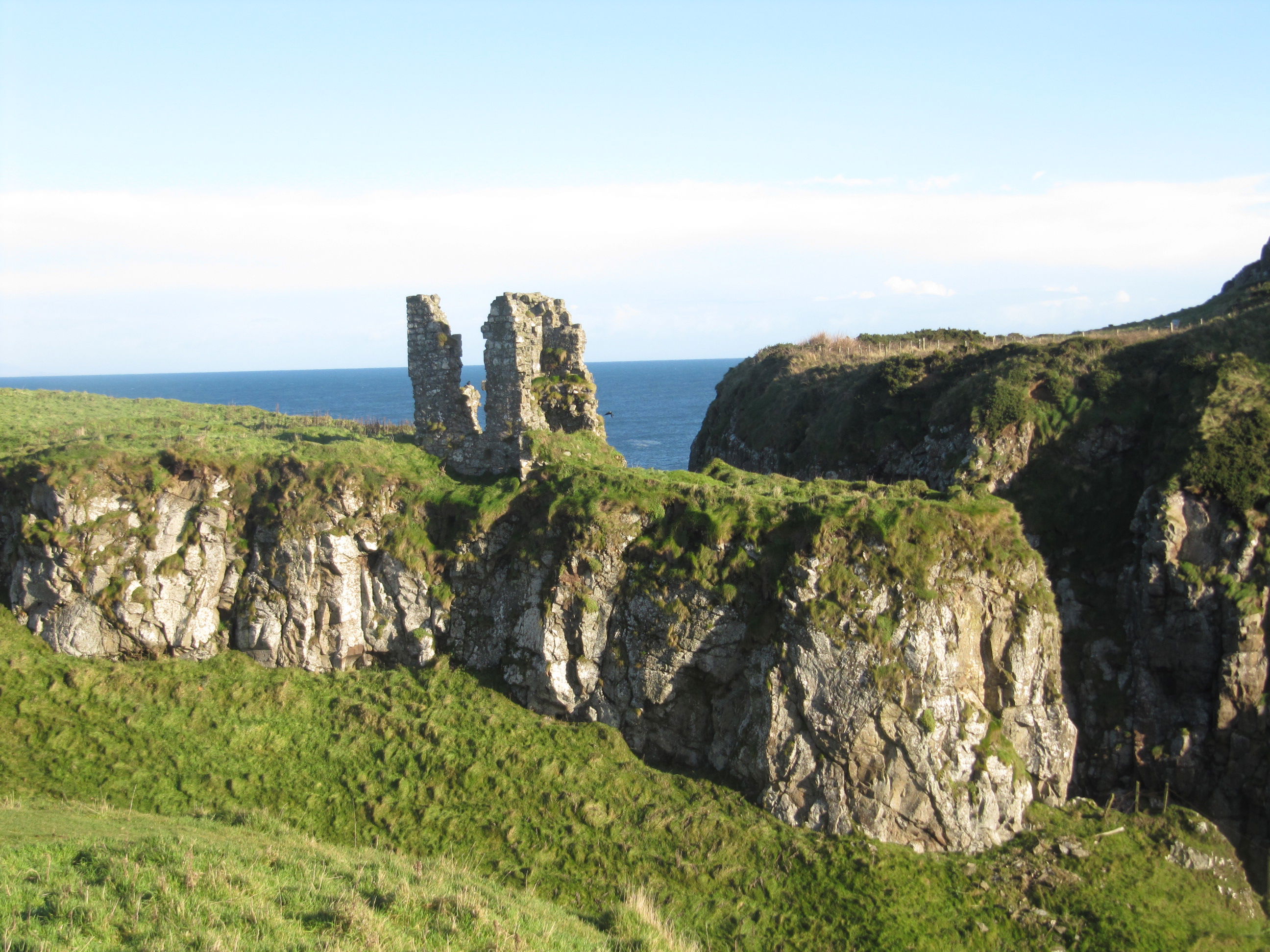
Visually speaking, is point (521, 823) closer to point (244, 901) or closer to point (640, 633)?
point (640, 633)

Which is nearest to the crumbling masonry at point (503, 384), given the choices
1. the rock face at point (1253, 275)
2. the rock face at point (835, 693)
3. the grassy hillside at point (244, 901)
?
the rock face at point (835, 693)

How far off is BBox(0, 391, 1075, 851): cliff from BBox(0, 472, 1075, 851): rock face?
2.1 inches

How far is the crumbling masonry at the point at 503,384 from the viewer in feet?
75.6

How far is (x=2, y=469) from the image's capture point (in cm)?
2264

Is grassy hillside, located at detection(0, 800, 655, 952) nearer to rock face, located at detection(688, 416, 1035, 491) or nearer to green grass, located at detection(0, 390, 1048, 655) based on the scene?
green grass, located at detection(0, 390, 1048, 655)

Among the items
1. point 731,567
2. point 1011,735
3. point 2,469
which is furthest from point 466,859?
point 2,469

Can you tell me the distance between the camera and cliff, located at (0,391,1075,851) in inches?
679

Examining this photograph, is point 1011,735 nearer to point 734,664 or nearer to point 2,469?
point 734,664

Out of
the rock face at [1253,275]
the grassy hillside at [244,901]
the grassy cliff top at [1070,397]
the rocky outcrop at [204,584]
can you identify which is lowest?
the grassy hillside at [244,901]

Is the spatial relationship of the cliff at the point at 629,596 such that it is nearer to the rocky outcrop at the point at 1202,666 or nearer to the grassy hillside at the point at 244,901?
the rocky outcrop at the point at 1202,666

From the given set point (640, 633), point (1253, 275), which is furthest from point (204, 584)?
point (1253, 275)

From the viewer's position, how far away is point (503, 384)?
2325cm

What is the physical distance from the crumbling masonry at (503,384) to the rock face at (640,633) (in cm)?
255

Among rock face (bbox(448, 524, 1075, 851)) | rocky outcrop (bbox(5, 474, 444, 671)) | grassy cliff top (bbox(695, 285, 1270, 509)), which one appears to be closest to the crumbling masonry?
rocky outcrop (bbox(5, 474, 444, 671))
